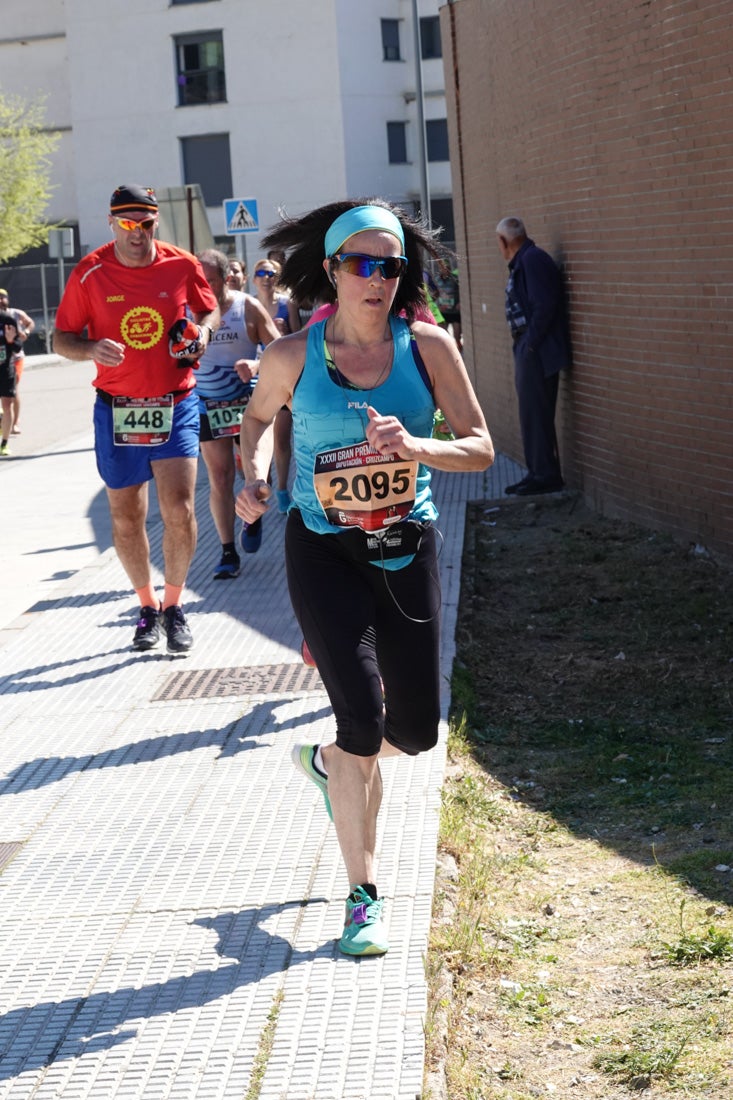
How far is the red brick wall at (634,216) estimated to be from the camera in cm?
873

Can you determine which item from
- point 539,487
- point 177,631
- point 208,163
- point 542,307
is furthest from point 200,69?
point 177,631

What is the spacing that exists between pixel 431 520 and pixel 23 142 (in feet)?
163

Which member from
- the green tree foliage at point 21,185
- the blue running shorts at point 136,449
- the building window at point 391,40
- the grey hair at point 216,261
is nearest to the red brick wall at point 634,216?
the grey hair at point 216,261

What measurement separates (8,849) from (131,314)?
3.13 metres

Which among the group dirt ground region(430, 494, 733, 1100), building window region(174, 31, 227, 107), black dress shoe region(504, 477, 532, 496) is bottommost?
dirt ground region(430, 494, 733, 1100)

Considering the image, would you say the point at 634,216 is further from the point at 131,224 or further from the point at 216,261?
the point at 131,224

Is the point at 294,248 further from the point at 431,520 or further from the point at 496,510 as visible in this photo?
the point at 496,510

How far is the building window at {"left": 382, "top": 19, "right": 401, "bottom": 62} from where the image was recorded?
52094 mm

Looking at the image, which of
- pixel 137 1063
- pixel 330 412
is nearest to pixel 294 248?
pixel 330 412

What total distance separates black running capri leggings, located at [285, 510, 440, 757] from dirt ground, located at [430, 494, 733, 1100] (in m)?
0.62

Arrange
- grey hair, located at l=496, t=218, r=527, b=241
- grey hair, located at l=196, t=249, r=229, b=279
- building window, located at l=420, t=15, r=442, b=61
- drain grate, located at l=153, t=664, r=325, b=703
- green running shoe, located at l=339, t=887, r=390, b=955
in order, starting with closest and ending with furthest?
green running shoe, located at l=339, t=887, r=390, b=955, drain grate, located at l=153, t=664, r=325, b=703, grey hair, located at l=196, t=249, r=229, b=279, grey hair, located at l=496, t=218, r=527, b=241, building window, located at l=420, t=15, r=442, b=61

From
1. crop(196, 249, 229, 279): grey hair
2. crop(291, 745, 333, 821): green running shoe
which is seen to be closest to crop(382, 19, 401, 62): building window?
crop(196, 249, 229, 279): grey hair

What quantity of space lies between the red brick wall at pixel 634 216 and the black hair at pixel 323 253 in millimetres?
4214

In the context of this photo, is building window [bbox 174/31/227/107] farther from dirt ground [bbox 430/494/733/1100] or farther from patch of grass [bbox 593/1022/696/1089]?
patch of grass [bbox 593/1022/696/1089]
